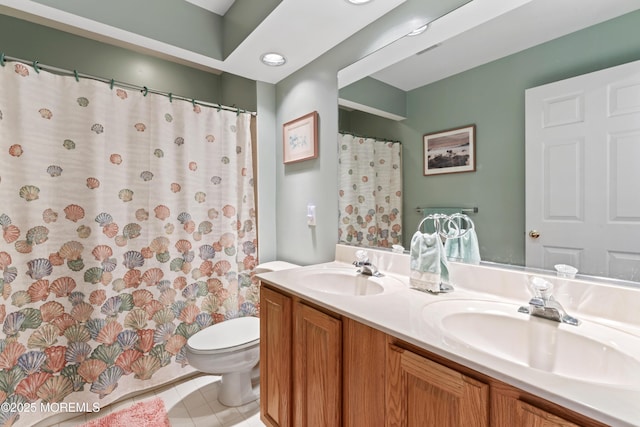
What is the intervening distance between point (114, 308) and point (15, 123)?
1.09 m

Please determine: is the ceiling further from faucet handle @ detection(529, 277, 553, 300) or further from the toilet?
the toilet

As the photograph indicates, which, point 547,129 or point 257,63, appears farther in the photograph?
point 257,63

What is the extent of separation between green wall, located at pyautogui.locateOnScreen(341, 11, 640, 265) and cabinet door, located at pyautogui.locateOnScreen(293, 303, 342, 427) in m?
0.68

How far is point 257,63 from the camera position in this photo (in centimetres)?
194

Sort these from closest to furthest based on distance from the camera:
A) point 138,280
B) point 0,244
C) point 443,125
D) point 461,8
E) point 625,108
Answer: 1. point 625,108
2. point 461,8
3. point 443,125
4. point 0,244
5. point 138,280

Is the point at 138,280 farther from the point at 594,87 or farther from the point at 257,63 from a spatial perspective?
the point at 594,87

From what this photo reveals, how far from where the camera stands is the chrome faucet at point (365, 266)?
144 centimetres

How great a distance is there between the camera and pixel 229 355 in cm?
164

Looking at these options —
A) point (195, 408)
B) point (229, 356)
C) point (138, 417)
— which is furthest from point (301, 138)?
point (138, 417)

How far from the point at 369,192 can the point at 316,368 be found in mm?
947

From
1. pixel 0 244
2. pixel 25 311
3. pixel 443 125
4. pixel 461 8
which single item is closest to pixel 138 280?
pixel 25 311

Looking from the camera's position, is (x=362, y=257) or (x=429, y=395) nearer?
(x=429, y=395)

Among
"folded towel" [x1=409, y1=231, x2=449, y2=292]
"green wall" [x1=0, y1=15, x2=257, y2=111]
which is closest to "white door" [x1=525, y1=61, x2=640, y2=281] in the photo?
"folded towel" [x1=409, y1=231, x2=449, y2=292]

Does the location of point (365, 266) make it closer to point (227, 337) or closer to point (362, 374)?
point (362, 374)
